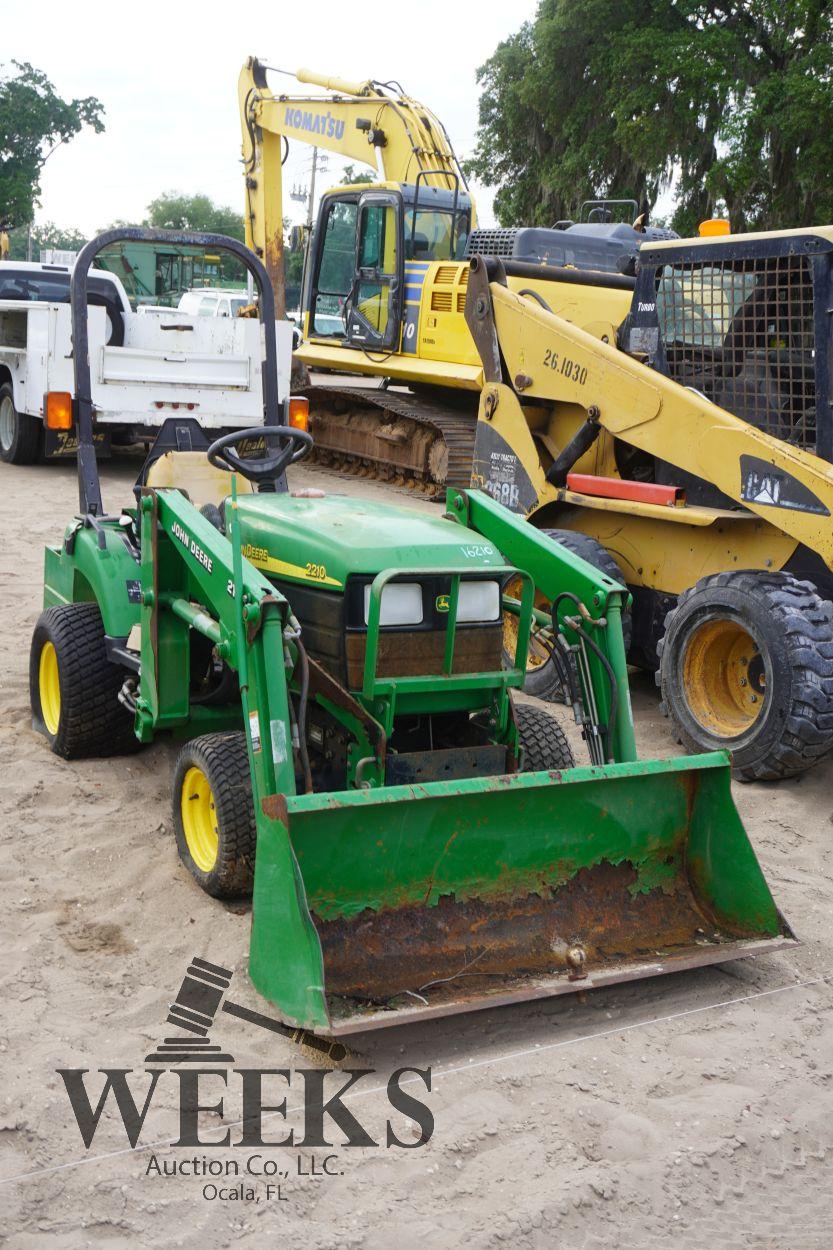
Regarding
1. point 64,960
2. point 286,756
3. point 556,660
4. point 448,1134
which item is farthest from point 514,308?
point 448,1134

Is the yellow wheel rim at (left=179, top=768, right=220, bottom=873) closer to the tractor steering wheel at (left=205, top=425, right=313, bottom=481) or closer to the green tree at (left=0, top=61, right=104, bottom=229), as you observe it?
the tractor steering wheel at (left=205, top=425, right=313, bottom=481)

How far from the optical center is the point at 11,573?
8320mm

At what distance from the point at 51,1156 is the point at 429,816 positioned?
4.25 ft

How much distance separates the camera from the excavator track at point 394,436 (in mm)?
11961

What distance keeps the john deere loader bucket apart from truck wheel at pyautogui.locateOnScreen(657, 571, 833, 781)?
1506 millimetres

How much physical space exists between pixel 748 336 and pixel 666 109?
17730 mm

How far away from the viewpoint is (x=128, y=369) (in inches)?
400

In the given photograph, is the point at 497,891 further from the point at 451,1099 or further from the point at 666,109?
the point at 666,109

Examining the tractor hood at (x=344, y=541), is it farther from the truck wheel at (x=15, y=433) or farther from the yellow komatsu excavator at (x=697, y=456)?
the truck wheel at (x=15, y=433)

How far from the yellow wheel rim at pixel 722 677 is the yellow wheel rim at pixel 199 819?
2.48m

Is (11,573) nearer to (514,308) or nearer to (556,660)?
(514,308)

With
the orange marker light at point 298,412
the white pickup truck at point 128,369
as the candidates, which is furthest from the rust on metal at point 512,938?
the orange marker light at point 298,412

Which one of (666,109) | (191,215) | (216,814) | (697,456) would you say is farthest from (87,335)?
→ (191,215)

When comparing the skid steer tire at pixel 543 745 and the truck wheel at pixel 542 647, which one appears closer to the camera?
the skid steer tire at pixel 543 745
